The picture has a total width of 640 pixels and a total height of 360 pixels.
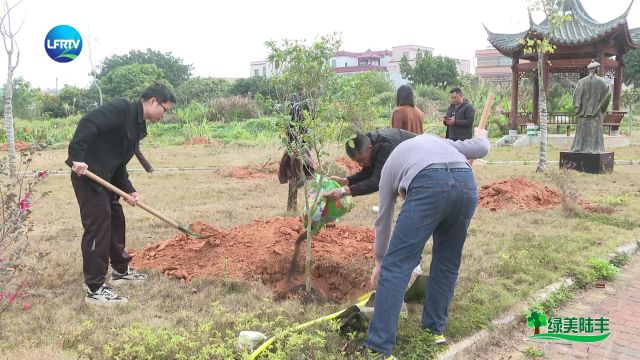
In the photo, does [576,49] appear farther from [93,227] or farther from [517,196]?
[93,227]

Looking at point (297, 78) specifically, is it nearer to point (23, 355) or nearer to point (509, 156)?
point (23, 355)

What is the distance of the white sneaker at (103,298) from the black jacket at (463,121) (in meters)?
4.87

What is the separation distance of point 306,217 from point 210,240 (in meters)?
1.19

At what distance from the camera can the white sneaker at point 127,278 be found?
4.16 meters

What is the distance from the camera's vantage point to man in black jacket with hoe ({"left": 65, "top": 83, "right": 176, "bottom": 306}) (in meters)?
3.64

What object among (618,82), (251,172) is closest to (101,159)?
(251,172)

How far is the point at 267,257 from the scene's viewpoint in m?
4.46

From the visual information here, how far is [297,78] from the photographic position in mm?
3947

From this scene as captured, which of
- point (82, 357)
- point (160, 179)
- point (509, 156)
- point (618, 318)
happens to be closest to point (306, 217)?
point (82, 357)

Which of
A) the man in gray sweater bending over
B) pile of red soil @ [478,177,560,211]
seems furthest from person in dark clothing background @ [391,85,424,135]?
the man in gray sweater bending over

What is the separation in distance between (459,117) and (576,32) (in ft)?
41.3

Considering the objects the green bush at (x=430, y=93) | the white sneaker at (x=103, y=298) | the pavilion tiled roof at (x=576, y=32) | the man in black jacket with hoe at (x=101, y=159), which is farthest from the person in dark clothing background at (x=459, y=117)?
the green bush at (x=430, y=93)

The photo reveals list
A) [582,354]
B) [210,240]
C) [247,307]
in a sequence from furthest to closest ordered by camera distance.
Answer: [210,240] < [247,307] < [582,354]

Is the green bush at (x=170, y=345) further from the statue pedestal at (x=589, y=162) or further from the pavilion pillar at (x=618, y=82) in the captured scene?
the pavilion pillar at (x=618, y=82)
